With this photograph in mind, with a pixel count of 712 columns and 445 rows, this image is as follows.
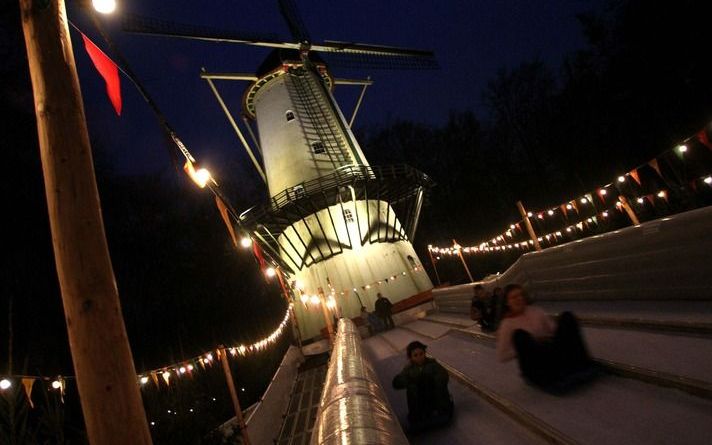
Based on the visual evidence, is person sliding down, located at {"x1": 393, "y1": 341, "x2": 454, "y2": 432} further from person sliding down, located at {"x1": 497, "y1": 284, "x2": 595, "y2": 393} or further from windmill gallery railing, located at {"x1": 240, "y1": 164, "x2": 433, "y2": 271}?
windmill gallery railing, located at {"x1": 240, "y1": 164, "x2": 433, "y2": 271}

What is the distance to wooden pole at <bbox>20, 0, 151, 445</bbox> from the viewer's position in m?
1.88

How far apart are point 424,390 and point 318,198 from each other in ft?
43.5

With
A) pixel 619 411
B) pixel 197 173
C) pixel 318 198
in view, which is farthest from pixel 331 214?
pixel 619 411

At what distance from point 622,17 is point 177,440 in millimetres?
29268

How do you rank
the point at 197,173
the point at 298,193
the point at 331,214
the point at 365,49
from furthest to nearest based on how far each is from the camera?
the point at 365,49 → the point at 331,214 → the point at 298,193 → the point at 197,173

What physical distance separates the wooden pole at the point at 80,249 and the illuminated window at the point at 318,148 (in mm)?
15853

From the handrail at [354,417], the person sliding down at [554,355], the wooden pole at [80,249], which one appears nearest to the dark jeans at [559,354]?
the person sliding down at [554,355]

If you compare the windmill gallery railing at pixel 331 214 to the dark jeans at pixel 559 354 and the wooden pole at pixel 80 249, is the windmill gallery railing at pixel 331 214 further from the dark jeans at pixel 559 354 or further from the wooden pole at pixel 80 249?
the wooden pole at pixel 80 249

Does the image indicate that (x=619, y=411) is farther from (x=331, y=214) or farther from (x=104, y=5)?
(x=331, y=214)

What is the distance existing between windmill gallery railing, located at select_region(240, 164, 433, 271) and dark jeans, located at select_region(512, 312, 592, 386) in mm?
12710

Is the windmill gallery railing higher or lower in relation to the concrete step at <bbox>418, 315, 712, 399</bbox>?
higher

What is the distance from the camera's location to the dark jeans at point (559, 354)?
3.31 meters

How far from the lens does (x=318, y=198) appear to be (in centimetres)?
1639

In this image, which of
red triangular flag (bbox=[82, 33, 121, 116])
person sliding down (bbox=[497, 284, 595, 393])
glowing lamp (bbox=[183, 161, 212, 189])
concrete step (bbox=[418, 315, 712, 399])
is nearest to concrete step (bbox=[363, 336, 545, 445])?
person sliding down (bbox=[497, 284, 595, 393])
